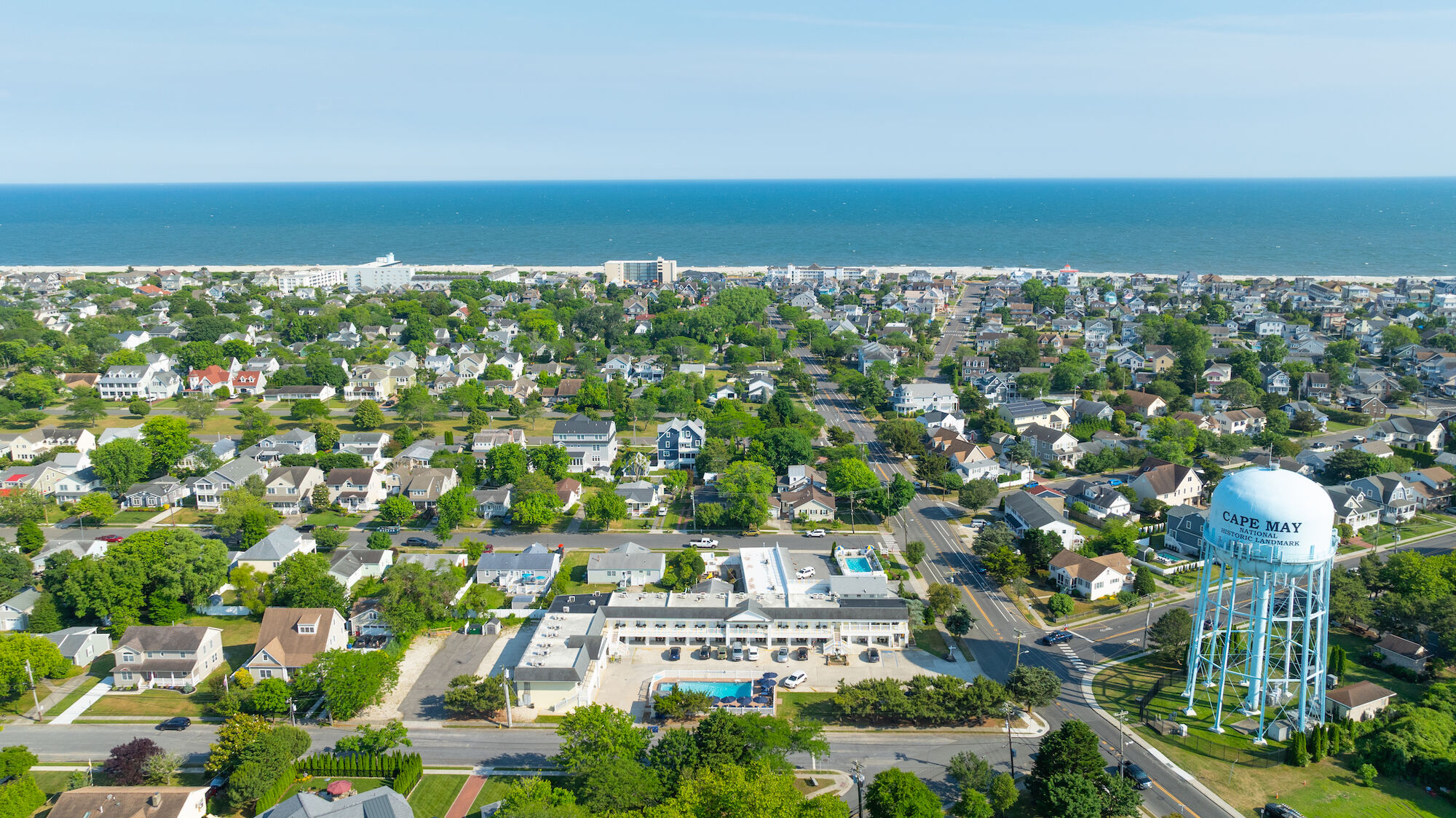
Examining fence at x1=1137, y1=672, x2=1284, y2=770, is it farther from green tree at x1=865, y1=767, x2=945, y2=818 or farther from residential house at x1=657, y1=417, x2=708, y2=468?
residential house at x1=657, y1=417, x2=708, y2=468

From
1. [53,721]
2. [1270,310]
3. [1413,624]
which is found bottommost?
[53,721]

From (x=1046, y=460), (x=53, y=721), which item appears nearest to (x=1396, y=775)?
(x=1046, y=460)

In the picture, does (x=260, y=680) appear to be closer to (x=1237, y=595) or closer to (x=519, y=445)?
(x=519, y=445)

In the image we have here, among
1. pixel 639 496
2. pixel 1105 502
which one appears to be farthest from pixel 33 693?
pixel 1105 502

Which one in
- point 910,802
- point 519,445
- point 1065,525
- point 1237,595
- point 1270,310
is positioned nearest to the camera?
point 910,802

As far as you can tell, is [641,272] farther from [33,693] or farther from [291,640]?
[33,693]

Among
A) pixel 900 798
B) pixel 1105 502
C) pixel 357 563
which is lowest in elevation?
pixel 900 798

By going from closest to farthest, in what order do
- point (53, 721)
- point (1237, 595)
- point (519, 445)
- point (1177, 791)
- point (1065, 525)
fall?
1. point (1177, 791)
2. point (53, 721)
3. point (1237, 595)
4. point (1065, 525)
5. point (519, 445)

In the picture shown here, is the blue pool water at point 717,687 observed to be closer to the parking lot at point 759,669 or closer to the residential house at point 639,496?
the parking lot at point 759,669
